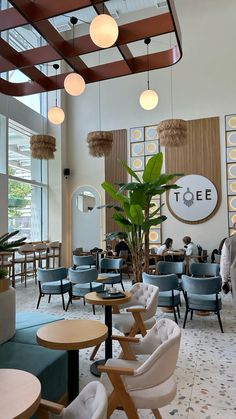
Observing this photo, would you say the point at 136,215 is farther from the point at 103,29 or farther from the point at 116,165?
the point at 116,165

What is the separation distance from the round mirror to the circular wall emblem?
2737 millimetres

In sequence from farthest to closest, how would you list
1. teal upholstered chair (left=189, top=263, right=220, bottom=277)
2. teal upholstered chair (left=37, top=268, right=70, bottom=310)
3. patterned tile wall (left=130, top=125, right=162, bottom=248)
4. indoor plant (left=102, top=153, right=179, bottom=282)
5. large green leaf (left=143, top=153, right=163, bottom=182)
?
patterned tile wall (left=130, top=125, right=162, bottom=248) < teal upholstered chair (left=189, top=263, right=220, bottom=277) < teal upholstered chair (left=37, top=268, right=70, bottom=310) < large green leaf (left=143, top=153, right=163, bottom=182) < indoor plant (left=102, top=153, right=179, bottom=282)

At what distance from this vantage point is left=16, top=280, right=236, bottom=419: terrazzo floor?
257 centimetres

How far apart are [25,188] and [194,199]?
17.2ft

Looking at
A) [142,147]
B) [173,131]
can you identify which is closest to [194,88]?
[142,147]

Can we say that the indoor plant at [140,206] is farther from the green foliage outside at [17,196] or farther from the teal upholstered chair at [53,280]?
the green foliage outside at [17,196]

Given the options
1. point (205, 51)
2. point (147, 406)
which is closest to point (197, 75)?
point (205, 51)

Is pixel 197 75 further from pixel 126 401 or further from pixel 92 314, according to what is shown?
pixel 126 401

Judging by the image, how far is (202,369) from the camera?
3.30m

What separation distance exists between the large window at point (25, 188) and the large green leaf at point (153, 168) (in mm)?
5164

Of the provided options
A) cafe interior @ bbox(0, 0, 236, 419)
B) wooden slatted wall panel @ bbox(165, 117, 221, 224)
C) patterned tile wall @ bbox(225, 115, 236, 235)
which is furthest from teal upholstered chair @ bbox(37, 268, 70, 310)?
patterned tile wall @ bbox(225, 115, 236, 235)

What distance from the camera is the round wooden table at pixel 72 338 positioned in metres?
2.14

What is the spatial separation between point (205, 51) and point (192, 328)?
8430 millimetres

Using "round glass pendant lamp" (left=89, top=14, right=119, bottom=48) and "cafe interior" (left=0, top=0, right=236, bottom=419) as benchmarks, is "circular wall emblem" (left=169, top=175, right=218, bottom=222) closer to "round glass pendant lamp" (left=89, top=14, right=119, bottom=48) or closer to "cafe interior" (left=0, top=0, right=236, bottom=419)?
"cafe interior" (left=0, top=0, right=236, bottom=419)
